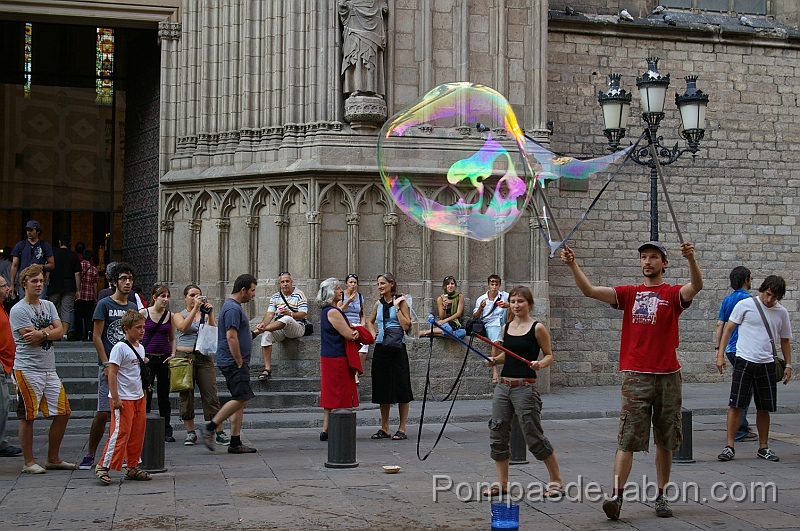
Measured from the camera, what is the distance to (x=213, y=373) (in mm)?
12062

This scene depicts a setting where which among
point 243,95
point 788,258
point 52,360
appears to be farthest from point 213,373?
point 788,258

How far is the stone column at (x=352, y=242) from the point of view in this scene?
1672 centimetres

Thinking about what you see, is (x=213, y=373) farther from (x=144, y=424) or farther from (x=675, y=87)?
(x=675, y=87)

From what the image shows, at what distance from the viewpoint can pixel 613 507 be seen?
24.5 ft

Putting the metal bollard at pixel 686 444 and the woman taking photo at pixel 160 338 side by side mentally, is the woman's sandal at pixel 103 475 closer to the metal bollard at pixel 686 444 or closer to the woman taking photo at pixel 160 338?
the woman taking photo at pixel 160 338

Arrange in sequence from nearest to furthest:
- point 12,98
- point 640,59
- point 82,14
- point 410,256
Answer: point 410,256 < point 82,14 < point 640,59 < point 12,98

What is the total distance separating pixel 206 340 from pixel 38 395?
7.98ft

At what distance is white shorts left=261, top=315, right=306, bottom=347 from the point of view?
1568 centimetres

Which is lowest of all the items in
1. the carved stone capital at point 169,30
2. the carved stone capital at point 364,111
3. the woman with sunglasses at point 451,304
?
the woman with sunglasses at point 451,304

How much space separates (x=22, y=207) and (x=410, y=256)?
34.2 ft

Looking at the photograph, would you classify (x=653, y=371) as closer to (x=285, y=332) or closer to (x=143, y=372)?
(x=143, y=372)

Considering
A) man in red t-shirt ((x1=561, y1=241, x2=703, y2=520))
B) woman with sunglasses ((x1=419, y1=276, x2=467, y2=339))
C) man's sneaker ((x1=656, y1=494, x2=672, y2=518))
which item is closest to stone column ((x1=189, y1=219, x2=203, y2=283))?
woman with sunglasses ((x1=419, y1=276, x2=467, y2=339))

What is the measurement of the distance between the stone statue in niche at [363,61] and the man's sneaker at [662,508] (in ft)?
33.2

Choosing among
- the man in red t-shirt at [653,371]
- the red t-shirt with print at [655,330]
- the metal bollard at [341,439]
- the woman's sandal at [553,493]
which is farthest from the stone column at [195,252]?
the red t-shirt with print at [655,330]
